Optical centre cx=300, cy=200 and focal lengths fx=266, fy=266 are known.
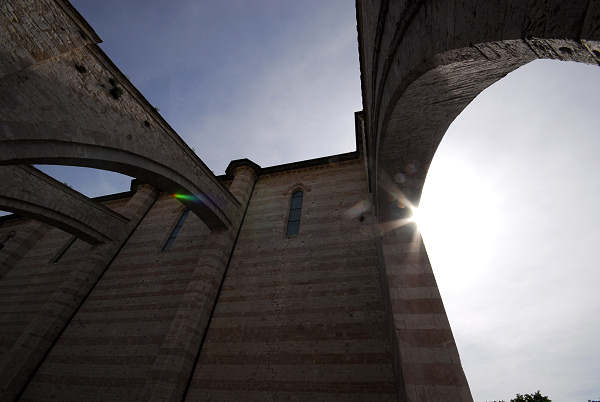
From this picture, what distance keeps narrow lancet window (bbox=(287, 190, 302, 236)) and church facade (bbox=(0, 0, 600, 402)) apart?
5cm

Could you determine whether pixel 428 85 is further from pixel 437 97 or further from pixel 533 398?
pixel 533 398

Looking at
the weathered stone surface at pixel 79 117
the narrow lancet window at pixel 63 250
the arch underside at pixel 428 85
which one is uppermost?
the narrow lancet window at pixel 63 250

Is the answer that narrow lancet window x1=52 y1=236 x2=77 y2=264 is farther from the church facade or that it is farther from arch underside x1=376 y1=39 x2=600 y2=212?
arch underside x1=376 y1=39 x2=600 y2=212

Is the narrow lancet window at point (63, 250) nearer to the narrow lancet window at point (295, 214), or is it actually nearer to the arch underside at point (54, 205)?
the arch underside at point (54, 205)

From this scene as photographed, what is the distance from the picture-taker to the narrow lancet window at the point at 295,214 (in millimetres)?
8312

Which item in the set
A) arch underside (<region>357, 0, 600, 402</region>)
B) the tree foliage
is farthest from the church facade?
the tree foliage

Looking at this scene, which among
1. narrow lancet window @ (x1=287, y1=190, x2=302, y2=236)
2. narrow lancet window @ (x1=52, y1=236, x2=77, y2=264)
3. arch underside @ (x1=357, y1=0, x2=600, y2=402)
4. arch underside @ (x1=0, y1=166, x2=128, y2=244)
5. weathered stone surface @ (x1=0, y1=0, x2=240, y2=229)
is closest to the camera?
arch underside @ (x1=357, y1=0, x2=600, y2=402)

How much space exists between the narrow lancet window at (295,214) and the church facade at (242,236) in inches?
1.8

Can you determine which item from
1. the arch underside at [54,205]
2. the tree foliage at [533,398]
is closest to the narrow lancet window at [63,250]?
the arch underside at [54,205]

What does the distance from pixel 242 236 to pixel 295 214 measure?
185 cm

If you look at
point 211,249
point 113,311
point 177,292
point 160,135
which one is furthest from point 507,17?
point 113,311

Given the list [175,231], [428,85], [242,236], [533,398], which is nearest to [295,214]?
[242,236]

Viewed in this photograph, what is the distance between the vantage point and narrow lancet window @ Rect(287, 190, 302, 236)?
27.3ft

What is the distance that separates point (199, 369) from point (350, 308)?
3538 mm
